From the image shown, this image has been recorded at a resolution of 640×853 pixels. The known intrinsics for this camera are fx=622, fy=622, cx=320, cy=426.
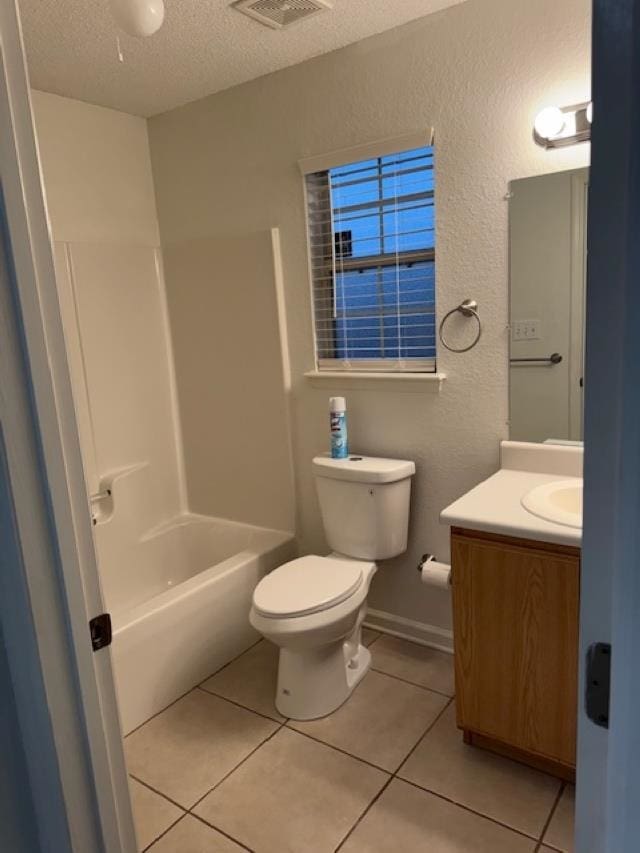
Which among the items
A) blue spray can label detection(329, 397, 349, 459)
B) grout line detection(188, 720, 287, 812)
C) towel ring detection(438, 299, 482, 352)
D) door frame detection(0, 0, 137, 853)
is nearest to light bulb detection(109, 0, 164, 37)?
door frame detection(0, 0, 137, 853)

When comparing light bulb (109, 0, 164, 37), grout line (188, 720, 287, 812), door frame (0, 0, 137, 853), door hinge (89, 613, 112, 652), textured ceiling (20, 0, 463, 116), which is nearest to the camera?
door frame (0, 0, 137, 853)

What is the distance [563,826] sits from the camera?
1686 millimetres

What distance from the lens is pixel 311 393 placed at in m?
2.69

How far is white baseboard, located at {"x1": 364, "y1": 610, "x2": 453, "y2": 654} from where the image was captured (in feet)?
8.24

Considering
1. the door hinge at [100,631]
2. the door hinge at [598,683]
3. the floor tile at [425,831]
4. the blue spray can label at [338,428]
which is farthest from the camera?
the blue spray can label at [338,428]

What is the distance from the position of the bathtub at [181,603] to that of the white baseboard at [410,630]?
0.47 m

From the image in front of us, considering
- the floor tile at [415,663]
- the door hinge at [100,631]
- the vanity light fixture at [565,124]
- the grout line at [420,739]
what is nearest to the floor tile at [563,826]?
the grout line at [420,739]

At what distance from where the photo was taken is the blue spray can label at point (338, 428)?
248 centimetres

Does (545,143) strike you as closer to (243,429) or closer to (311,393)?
(311,393)

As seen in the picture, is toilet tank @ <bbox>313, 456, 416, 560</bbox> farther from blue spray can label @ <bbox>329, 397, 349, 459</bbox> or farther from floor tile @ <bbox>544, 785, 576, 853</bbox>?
floor tile @ <bbox>544, 785, 576, 853</bbox>

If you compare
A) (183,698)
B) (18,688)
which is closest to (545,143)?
(18,688)

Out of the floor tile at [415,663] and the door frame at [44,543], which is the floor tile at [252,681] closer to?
the floor tile at [415,663]

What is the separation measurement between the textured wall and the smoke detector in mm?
326

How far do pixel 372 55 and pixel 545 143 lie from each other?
74cm
